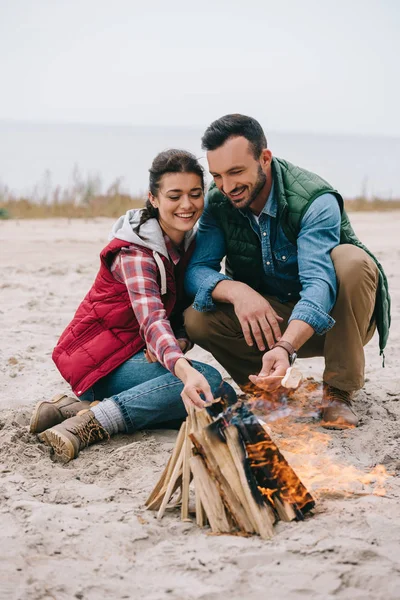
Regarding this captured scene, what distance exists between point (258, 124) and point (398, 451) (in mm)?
1656

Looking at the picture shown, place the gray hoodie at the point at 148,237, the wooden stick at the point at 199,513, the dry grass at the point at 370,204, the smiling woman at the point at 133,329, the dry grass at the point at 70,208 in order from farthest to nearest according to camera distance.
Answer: the dry grass at the point at 370,204 → the dry grass at the point at 70,208 → the gray hoodie at the point at 148,237 → the smiling woman at the point at 133,329 → the wooden stick at the point at 199,513

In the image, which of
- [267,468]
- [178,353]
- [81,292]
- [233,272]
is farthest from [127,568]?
[81,292]

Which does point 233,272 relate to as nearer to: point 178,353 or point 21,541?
point 178,353

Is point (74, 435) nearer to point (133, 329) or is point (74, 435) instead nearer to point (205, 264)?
point (133, 329)

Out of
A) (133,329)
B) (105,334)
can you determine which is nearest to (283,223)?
(133,329)

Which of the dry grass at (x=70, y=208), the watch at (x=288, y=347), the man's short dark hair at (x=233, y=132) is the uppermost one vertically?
the man's short dark hair at (x=233, y=132)

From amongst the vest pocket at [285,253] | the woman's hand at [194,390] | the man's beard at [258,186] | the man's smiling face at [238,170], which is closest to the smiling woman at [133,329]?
the man's smiling face at [238,170]

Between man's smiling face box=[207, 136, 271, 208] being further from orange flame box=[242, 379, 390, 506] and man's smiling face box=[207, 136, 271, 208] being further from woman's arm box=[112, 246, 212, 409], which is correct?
orange flame box=[242, 379, 390, 506]

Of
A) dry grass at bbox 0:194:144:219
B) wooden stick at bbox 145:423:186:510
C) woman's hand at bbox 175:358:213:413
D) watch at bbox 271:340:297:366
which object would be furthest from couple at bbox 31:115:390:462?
dry grass at bbox 0:194:144:219

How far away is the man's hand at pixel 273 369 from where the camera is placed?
2.74 meters

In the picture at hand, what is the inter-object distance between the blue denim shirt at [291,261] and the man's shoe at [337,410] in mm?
468

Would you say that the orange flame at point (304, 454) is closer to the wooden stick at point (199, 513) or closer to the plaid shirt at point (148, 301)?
the wooden stick at point (199, 513)

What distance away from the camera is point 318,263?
10.6 ft

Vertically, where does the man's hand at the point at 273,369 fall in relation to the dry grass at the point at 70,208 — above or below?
below
